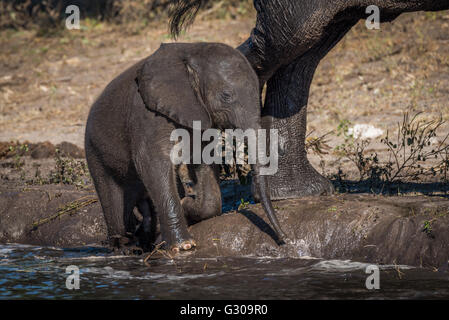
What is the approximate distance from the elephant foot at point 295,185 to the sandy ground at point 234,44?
1.58m

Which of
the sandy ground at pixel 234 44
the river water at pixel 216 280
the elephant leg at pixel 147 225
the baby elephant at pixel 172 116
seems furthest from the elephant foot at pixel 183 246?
the sandy ground at pixel 234 44

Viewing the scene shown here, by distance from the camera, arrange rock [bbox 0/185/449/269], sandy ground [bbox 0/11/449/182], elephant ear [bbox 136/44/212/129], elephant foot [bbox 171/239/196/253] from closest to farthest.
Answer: rock [bbox 0/185/449/269], elephant ear [bbox 136/44/212/129], elephant foot [bbox 171/239/196/253], sandy ground [bbox 0/11/449/182]

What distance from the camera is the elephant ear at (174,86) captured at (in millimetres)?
5023

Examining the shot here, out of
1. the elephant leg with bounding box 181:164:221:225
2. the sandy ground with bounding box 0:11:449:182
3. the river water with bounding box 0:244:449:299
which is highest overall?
the sandy ground with bounding box 0:11:449:182

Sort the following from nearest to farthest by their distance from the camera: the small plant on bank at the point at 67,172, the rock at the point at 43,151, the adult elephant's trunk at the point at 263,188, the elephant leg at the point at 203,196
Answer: the adult elephant's trunk at the point at 263,188, the elephant leg at the point at 203,196, the small plant on bank at the point at 67,172, the rock at the point at 43,151

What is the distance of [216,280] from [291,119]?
1.71m

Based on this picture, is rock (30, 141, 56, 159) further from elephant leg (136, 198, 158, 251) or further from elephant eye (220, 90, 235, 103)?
elephant eye (220, 90, 235, 103)

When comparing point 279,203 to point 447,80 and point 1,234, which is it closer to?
point 1,234

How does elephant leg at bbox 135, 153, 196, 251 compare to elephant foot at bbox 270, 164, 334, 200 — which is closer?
elephant leg at bbox 135, 153, 196, 251

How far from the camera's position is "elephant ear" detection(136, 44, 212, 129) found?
5023 millimetres

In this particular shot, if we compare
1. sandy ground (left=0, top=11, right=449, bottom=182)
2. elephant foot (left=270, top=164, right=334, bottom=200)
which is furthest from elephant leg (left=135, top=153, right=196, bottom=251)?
sandy ground (left=0, top=11, right=449, bottom=182)

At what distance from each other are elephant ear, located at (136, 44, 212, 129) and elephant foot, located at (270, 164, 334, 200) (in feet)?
3.79

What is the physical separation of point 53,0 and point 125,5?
1692 millimetres

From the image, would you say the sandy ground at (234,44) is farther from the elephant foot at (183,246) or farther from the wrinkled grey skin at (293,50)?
the elephant foot at (183,246)
